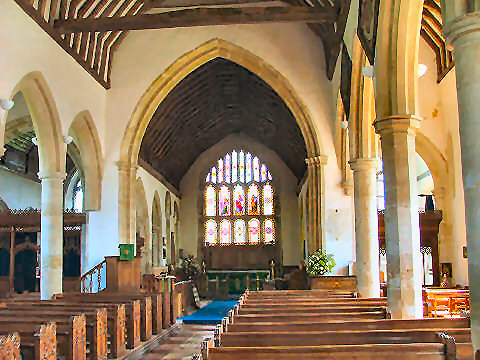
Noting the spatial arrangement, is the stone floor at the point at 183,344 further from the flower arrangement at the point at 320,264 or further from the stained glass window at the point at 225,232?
the stained glass window at the point at 225,232

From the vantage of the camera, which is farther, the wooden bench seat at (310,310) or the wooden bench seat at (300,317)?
the wooden bench seat at (310,310)

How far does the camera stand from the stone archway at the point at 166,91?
12539 millimetres

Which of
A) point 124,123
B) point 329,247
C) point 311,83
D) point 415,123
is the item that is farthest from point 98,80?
point 415,123

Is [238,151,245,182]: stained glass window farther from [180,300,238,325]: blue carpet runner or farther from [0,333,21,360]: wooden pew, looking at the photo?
[0,333,21,360]: wooden pew

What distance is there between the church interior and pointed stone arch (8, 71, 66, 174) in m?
0.03

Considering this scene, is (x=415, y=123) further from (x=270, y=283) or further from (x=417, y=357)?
(x=270, y=283)

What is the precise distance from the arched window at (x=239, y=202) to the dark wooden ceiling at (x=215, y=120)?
3.32 feet

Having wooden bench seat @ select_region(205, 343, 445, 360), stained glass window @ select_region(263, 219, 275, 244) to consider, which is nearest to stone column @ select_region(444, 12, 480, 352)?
wooden bench seat @ select_region(205, 343, 445, 360)

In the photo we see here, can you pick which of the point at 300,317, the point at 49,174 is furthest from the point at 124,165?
the point at 300,317

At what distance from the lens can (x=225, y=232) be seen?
21906 millimetres

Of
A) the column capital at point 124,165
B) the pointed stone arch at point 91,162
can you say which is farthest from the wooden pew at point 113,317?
the column capital at point 124,165

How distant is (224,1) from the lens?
40.4 feet

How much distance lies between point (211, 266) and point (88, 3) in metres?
12.8

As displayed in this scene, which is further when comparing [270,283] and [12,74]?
[270,283]
